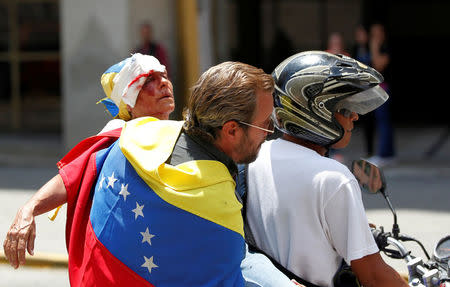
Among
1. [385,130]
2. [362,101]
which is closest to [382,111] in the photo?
[385,130]

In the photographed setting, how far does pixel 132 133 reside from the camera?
2490 mm

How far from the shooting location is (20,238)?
2555mm

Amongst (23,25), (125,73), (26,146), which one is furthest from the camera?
(23,25)

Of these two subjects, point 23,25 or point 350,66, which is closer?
point 350,66

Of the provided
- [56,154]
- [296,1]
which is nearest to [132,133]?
[56,154]

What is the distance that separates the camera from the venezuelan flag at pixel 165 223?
2307 mm

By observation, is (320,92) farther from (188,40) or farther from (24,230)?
(188,40)

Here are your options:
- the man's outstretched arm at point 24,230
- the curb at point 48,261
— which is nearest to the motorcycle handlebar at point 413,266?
the man's outstretched arm at point 24,230

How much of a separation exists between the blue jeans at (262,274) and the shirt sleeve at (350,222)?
0.76 feet

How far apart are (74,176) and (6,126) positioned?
41.6 ft

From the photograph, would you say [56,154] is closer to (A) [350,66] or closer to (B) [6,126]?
(B) [6,126]

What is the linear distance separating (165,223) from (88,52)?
9737 mm

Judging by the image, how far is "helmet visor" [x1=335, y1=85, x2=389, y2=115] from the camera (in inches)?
111

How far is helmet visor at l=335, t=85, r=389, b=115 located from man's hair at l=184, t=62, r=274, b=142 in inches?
18.2
